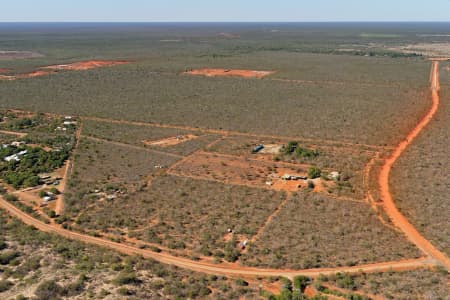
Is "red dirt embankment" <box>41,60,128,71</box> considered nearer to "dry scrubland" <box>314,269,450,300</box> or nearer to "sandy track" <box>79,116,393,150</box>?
"sandy track" <box>79,116,393,150</box>

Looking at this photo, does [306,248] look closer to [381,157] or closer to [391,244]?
[391,244]

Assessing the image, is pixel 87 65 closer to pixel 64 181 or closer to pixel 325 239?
pixel 64 181

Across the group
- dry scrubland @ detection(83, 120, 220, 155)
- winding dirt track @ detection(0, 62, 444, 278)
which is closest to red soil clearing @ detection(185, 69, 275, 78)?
dry scrubland @ detection(83, 120, 220, 155)

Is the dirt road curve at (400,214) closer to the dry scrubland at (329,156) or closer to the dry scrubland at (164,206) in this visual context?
the dry scrubland at (329,156)

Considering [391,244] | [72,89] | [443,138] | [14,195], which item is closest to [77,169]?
[14,195]

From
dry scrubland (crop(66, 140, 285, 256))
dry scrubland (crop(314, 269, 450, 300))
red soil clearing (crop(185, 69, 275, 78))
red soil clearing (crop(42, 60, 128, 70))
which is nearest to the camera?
dry scrubland (crop(314, 269, 450, 300))

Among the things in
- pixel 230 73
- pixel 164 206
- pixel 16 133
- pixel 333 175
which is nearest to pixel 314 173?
pixel 333 175

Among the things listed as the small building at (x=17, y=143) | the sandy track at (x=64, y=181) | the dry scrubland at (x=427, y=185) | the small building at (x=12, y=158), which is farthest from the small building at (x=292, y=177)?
the small building at (x=17, y=143)
